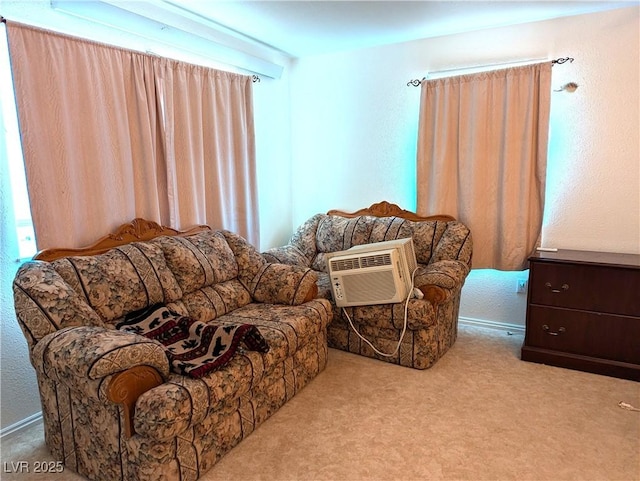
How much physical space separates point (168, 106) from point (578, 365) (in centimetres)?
321

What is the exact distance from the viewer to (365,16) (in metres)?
3.02

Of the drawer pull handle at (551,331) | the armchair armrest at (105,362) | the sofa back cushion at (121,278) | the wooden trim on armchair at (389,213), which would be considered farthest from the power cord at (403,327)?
the armchair armrest at (105,362)

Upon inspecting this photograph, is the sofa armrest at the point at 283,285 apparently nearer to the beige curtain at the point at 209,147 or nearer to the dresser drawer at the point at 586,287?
the beige curtain at the point at 209,147

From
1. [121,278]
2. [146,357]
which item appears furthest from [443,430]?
[121,278]

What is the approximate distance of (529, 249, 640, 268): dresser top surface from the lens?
2695 mm

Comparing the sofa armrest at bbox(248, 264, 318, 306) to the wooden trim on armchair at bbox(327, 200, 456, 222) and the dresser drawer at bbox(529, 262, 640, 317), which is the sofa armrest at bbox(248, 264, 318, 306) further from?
the dresser drawer at bbox(529, 262, 640, 317)

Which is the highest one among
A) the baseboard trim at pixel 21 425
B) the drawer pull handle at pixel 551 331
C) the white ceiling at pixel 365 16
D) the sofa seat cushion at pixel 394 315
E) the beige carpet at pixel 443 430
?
the white ceiling at pixel 365 16

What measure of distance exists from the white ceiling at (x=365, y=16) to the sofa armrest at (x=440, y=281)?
1.75 m

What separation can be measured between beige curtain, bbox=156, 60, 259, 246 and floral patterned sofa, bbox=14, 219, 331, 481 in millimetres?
427

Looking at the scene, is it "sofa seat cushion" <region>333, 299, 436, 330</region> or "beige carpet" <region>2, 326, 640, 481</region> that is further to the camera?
"sofa seat cushion" <region>333, 299, 436, 330</region>

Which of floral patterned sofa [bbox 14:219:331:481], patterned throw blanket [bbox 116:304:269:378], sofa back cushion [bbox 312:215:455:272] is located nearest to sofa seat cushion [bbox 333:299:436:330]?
floral patterned sofa [bbox 14:219:331:481]

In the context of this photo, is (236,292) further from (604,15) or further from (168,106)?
(604,15)

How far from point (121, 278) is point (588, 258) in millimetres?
2885

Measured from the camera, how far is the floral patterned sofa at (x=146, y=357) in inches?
65.4
